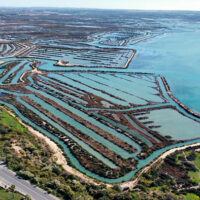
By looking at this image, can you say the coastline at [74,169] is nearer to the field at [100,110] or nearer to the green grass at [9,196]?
the field at [100,110]

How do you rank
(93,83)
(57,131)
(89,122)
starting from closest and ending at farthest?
(57,131) < (89,122) < (93,83)

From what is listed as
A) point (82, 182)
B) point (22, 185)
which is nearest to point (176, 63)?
point (82, 182)

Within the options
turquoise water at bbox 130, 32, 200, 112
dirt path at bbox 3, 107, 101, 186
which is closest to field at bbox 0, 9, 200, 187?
dirt path at bbox 3, 107, 101, 186

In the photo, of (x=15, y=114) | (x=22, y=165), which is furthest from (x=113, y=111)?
(x=22, y=165)

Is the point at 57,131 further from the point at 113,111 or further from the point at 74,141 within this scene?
the point at 113,111

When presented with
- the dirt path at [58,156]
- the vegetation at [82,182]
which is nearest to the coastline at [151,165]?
the vegetation at [82,182]

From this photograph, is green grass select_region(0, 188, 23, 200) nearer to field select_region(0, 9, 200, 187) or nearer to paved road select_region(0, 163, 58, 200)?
paved road select_region(0, 163, 58, 200)
